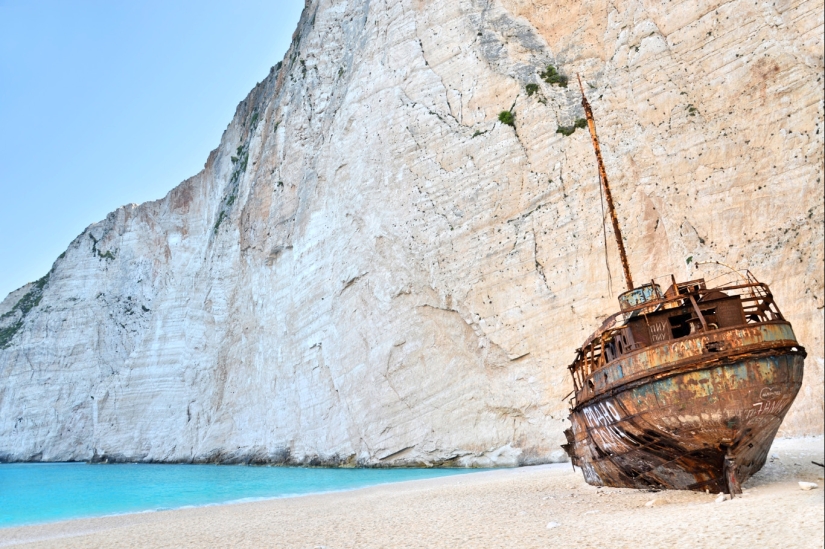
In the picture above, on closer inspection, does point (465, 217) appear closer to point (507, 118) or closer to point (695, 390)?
point (507, 118)

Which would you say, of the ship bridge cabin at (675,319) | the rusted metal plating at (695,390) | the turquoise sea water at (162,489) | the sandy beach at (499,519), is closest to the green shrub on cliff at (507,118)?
the turquoise sea water at (162,489)

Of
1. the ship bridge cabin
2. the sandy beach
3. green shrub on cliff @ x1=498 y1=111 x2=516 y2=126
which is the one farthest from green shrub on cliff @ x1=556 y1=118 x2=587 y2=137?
the ship bridge cabin

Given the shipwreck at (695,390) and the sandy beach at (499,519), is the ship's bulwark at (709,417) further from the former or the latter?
the sandy beach at (499,519)

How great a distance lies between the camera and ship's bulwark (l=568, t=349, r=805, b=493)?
8945 mm

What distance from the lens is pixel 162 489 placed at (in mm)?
25594

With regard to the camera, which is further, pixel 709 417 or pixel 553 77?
pixel 553 77

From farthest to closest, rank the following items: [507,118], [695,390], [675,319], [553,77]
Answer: [553,77] < [507,118] < [675,319] < [695,390]

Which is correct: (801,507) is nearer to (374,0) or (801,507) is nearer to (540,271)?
(540,271)

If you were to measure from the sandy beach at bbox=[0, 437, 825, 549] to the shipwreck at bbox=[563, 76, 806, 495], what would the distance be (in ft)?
1.58

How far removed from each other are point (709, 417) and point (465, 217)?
19109 mm

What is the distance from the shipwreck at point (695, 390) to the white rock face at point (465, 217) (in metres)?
5.24

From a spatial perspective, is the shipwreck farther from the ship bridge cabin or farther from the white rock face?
the white rock face

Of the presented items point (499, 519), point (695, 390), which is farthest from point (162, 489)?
point (695, 390)

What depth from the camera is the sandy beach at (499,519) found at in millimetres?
6609
